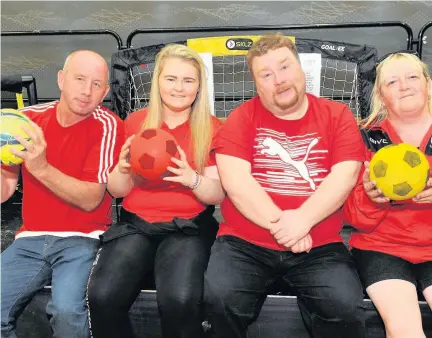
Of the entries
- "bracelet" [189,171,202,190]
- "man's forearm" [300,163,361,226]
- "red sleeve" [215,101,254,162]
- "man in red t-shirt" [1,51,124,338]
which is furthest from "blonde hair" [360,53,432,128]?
"man in red t-shirt" [1,51,124,338]

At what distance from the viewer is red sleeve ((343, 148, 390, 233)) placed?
1819 millimetres

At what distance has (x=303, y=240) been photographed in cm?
176

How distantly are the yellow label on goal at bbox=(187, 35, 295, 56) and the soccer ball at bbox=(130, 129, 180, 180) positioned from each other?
0.90 meters

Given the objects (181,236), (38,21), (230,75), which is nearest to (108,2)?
(38,21)

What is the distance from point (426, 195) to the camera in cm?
175

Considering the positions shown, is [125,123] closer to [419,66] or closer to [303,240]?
[303,240]

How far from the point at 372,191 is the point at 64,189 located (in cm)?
119

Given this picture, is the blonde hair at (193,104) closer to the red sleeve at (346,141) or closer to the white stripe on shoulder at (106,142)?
the white stripe on shoulder at (106,142)

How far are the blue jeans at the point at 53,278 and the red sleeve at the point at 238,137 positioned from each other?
2.23 ft

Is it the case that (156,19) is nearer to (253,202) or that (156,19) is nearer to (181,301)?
(253,202)

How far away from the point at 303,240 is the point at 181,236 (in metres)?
0.49

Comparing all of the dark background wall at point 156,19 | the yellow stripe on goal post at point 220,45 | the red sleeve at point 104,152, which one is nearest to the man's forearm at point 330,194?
the red sleeve at point 104,152

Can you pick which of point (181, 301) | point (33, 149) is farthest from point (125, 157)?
point (181, 301)

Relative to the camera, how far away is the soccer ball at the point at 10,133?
176cm
